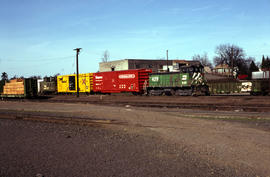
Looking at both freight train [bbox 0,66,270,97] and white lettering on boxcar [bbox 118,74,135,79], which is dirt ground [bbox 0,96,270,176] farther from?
white lettering on boxcar [bbox 118,74,135,79]

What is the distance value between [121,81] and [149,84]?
4283mm

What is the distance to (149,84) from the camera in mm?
28234

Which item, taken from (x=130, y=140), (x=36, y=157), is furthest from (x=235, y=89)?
(x=36, y=157)

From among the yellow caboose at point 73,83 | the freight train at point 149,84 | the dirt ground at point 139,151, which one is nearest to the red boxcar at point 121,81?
the freight train at point 149,84

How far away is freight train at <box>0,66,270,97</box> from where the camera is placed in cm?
2486

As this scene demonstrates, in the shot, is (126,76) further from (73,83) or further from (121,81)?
(73,83)

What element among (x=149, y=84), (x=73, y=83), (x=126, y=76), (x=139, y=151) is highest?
(x=126, y=76)

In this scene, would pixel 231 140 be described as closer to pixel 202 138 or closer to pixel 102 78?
pixel 202 138

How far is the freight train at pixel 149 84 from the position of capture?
2486cm

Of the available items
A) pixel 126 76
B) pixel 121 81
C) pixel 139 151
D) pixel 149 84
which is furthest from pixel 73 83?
pixel 139 151

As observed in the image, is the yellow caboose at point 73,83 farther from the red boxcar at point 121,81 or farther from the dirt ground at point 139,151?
the dirt ground at point 139,151

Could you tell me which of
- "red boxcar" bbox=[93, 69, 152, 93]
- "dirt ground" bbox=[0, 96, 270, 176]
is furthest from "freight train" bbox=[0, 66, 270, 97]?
"dirt ground" bbox=[0, 96, 270, 176]

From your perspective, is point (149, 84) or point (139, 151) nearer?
point (139, 151)

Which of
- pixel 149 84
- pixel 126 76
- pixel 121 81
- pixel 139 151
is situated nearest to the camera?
pixel 139 151
